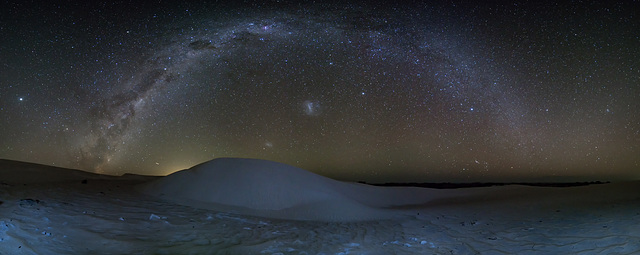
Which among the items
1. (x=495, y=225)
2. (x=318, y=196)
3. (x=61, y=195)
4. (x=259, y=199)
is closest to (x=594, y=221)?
(x=495, y=225)

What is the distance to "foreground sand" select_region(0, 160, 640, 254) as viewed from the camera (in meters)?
4.66

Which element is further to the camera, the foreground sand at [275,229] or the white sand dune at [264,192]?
the white sand dune at [264,192]

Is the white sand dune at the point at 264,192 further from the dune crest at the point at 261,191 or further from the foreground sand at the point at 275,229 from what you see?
the foreground sand at the point at 275,229

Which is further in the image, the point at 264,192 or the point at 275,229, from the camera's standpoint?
the point at 264,192

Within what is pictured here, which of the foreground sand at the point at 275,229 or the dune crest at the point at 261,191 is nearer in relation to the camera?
the foreground sand at the point at 275,229

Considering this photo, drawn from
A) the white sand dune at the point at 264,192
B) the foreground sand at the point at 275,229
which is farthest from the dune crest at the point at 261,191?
the foreground sand at the point at 275,229

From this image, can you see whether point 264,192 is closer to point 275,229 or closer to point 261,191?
point 261,191

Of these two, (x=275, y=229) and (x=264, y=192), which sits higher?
(x=264, y=192)

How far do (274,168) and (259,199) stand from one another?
6.21 ft

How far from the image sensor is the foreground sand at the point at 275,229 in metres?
4.66

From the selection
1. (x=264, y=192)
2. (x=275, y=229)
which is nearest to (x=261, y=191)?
(x=264, y=192)

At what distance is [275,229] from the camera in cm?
668

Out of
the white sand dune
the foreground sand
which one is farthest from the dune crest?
the foreground sand

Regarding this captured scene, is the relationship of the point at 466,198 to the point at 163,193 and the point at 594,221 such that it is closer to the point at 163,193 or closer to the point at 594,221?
the point at 594,221
